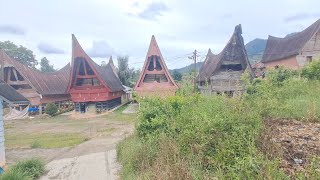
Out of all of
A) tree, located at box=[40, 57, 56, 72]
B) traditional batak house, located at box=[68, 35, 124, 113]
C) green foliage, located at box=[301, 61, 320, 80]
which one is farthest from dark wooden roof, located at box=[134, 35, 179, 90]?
tree, located at box=[40, 57, 56, 72]

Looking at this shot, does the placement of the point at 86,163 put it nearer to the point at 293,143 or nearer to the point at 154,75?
the point at 293,143

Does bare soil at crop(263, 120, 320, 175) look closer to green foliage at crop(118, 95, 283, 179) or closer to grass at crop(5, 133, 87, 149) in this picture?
green foliage at crop(118, 95, 283, 179)

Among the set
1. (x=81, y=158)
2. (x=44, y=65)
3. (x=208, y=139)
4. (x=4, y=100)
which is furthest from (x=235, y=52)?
(x=44, y=65)

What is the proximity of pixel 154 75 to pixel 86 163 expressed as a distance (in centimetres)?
1768

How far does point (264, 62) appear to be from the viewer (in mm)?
35000

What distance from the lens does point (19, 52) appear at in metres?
51.8

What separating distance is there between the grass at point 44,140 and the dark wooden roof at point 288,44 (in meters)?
21.4

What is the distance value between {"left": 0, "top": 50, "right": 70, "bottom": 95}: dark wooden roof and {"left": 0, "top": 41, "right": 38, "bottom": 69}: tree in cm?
1936

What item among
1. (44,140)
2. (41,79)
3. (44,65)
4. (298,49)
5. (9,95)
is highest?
(44,65)

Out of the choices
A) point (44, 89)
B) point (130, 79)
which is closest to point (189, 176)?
point (44, 89)

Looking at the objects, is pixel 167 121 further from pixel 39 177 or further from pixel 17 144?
pixel 17 144

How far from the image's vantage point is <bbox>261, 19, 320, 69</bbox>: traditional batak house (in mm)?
26188

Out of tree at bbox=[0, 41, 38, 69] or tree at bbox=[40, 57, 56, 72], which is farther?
tree at bbox=[40, 57, 56, 72]

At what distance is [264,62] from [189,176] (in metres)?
33.0
